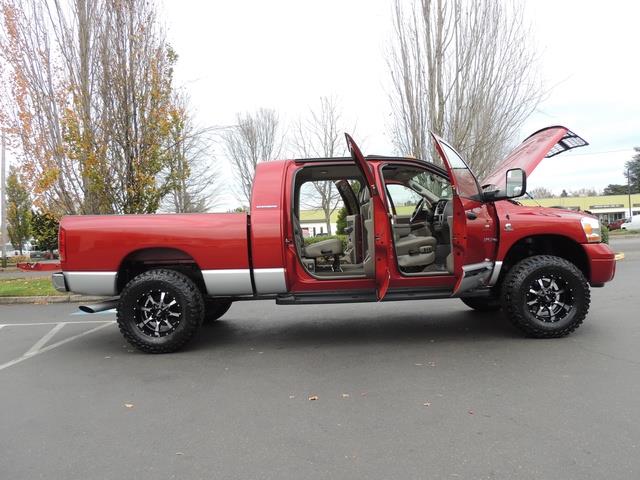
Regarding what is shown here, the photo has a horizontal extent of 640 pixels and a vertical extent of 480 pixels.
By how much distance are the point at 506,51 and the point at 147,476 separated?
498 inches

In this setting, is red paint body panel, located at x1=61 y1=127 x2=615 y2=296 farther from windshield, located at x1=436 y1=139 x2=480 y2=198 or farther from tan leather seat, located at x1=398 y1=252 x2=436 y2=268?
tan leather seat, located at x1=398 y1=252 x2=436 y2=268

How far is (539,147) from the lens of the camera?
5.39 metres

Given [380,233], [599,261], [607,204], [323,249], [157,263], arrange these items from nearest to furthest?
[380,233], [599,261], [157,263], [323,249], [607,204]

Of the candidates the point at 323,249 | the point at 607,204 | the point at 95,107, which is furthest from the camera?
the point at 607,204

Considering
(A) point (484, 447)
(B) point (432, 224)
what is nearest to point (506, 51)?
(B) point (432, 224)

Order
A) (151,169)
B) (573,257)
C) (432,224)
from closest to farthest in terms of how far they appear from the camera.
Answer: (573,257) → (432,224) → (151,169)

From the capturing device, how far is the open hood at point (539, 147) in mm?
5254

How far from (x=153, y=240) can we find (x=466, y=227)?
3.35 metres

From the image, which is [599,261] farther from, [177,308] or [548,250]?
[177,308]

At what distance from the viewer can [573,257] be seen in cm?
547

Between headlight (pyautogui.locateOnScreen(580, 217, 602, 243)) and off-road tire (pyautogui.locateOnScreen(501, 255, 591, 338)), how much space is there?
0.42 meters

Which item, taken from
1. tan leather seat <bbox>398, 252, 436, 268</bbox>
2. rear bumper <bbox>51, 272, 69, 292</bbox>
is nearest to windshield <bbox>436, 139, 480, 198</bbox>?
tan leather seat <bbox>398, 252, 436, 268</bbox>

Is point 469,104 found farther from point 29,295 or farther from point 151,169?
point 29,295

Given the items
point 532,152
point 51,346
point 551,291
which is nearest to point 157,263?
point 51,346
